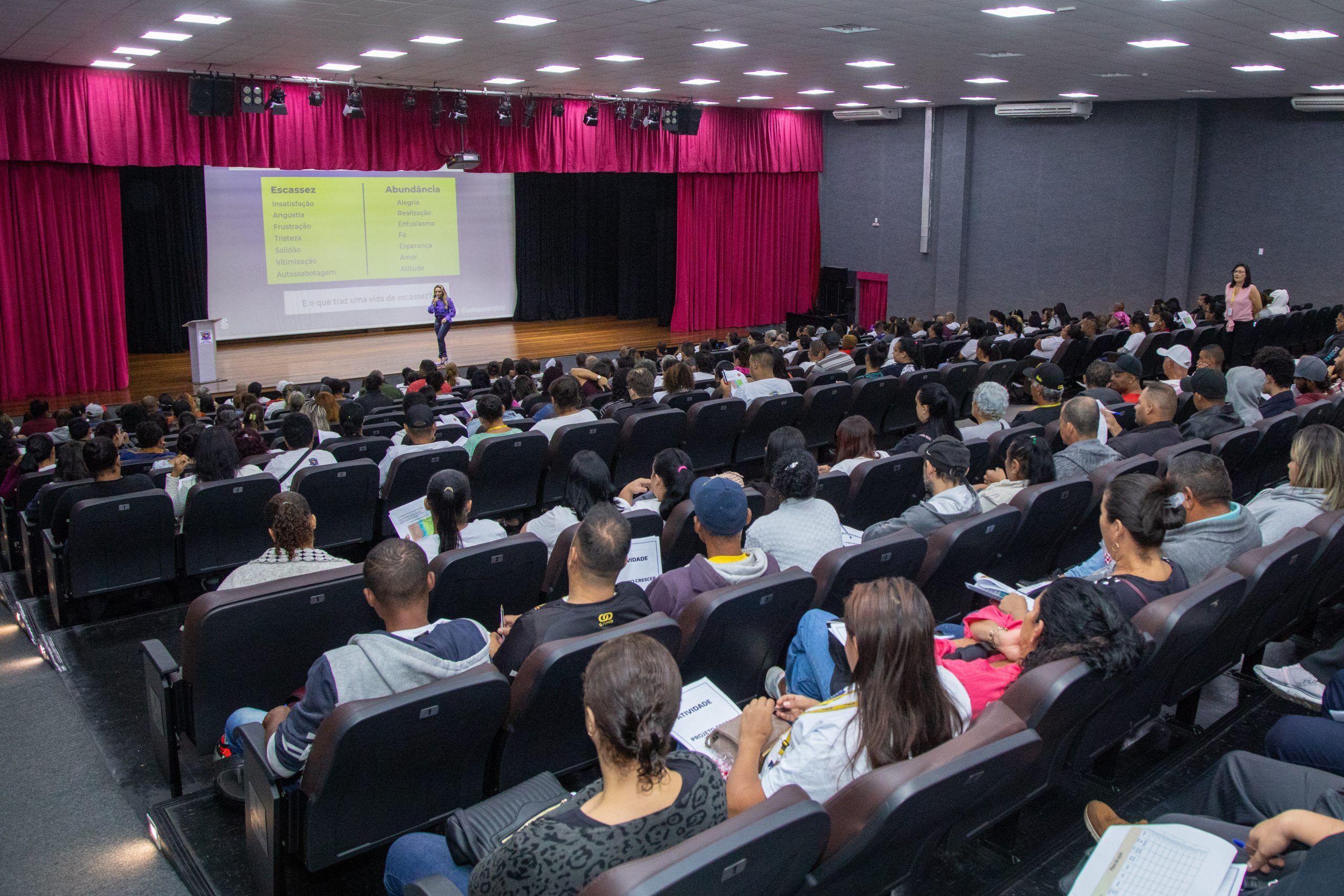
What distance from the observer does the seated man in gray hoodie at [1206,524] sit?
3.77 meters

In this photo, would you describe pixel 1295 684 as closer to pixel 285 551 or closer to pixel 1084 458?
pixel 1084 458

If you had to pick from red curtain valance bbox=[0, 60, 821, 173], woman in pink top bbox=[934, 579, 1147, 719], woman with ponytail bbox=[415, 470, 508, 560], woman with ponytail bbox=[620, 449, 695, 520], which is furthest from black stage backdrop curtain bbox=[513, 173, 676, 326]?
woman in pink top bbox=[934, 579, 1147, 719]

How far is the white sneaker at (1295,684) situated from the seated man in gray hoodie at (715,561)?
5.67ft

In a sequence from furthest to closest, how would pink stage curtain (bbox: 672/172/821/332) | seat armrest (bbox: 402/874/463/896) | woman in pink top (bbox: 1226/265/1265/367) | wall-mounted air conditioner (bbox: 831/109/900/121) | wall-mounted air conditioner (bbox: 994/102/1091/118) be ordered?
pink stage curtain (bbox: 672/172/821/332)
wall-mounted air conditioner (bbox: 831/109/900/121)
wall-mounted air conditioner (bbox: 994/102/1091/118)
woman in pink top (bbox: 1226/265/1265/367)
seat armrest (bbox: 402/874/463/896)

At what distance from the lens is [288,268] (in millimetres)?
15781

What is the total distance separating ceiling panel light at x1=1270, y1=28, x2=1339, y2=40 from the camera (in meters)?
8.84

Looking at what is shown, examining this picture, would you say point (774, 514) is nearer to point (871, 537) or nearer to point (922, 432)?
point (871, 537)

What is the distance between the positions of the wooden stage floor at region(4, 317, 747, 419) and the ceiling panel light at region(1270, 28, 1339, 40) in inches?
366

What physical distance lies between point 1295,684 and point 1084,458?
1.93m

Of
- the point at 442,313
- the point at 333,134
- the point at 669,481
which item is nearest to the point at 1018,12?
the point at 669,481

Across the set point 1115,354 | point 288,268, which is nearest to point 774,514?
point 1115,354

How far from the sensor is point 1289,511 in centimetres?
420

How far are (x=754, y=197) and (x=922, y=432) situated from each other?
13.9 meters

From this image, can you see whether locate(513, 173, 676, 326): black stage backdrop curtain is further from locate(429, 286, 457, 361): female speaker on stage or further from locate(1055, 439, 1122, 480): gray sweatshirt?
locate(1055, 439, 1122, 480): gray sweatshirt
